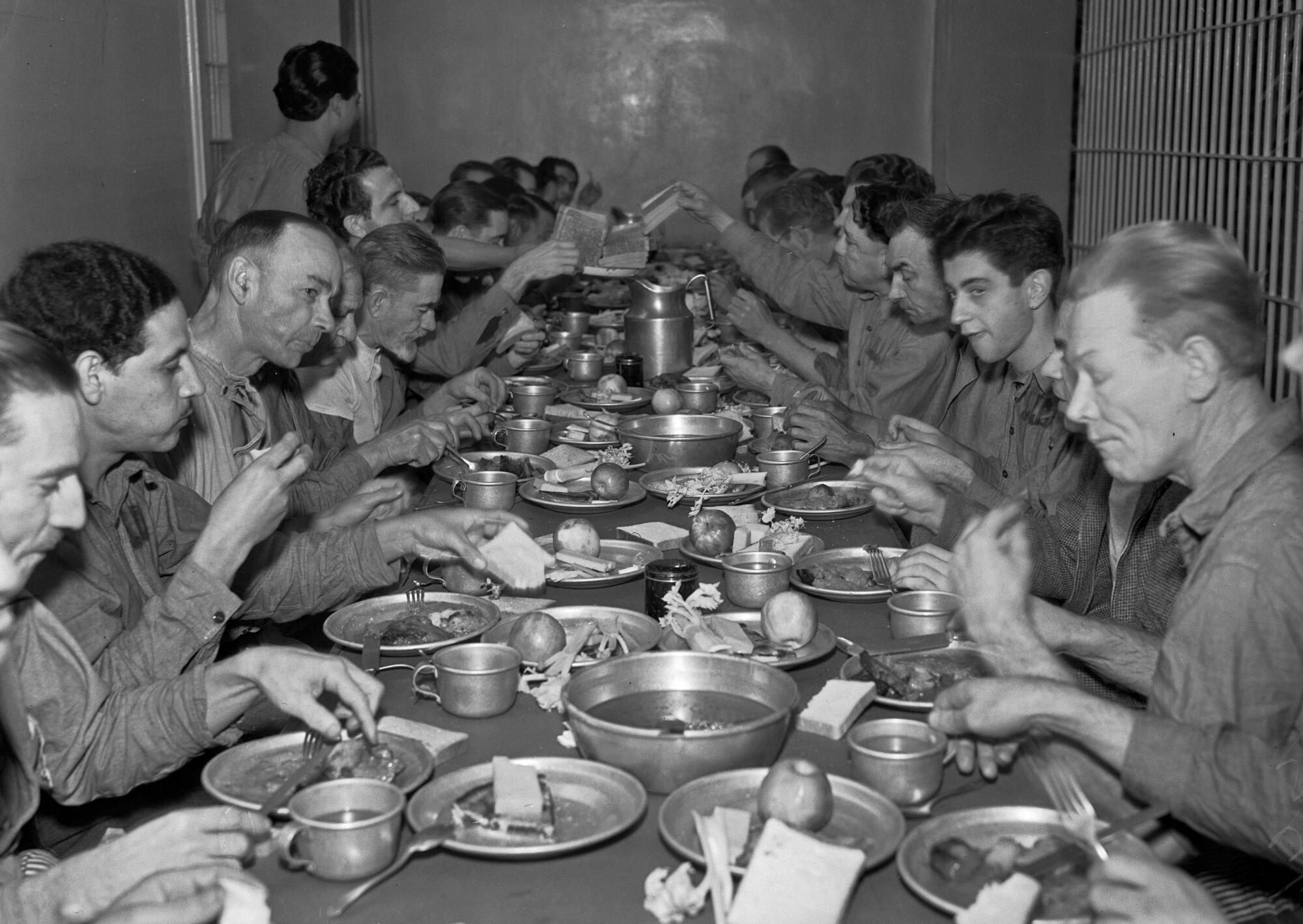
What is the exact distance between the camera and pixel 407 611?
9.04ft

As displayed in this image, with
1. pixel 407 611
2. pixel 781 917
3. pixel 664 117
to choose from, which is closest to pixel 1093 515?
pixel 407 611

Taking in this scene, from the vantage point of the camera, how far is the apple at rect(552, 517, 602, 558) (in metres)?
3.01

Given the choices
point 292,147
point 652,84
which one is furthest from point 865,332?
point 652,84

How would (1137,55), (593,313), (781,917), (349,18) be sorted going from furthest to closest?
(349,18)
(593,313)
(1137,55)
(781,917)

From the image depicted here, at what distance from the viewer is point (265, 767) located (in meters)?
2.01

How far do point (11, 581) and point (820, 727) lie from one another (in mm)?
1203

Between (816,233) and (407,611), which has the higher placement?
(816,233)

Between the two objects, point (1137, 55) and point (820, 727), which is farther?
point (1137, 55)

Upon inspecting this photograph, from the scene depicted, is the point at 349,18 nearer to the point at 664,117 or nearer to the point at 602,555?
the point at 664,117

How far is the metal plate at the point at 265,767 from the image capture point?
1.90 metres

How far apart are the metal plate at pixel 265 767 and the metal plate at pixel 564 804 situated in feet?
0.20

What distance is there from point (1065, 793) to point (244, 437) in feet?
8.60

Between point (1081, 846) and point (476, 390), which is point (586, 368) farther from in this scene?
point (1081, 846)

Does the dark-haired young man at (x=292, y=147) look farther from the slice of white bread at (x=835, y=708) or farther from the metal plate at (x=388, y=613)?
the slice of white bread at (x=835, y=708)
